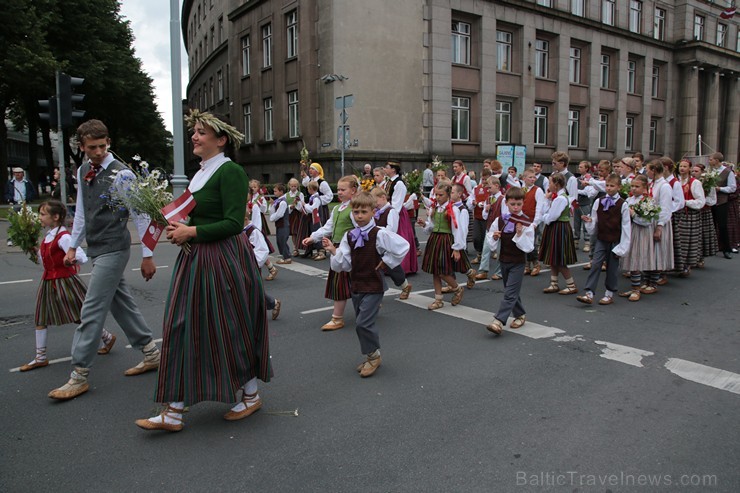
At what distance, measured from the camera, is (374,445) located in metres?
3.63

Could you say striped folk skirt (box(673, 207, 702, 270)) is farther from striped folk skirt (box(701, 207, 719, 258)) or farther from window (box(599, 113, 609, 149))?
window (box(599, 113, 609, 149))

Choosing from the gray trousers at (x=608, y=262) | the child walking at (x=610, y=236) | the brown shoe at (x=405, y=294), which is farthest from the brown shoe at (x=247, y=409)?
the gray trousers at (x=608, y=262)

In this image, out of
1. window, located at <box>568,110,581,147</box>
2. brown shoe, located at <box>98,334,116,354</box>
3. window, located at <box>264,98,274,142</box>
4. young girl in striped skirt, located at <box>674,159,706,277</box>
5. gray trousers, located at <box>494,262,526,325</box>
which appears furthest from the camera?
window, located at <box>568,110,581,147</box>

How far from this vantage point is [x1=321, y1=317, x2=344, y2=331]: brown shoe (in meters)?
6.47

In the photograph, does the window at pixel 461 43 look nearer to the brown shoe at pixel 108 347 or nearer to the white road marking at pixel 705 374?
the white road marking at pixel 705 374

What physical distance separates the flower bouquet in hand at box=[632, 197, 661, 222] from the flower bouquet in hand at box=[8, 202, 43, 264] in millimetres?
7465

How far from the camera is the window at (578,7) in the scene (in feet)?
107

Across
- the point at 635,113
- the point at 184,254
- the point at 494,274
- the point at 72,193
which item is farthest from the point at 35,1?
the point at 635,113

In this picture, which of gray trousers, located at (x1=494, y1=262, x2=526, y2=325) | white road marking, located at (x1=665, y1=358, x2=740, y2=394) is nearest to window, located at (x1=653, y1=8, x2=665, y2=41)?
gray trousers, located at (x1=494, y1=262, x2=526, y2=325)

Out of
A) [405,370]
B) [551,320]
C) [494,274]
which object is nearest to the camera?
[405,370]

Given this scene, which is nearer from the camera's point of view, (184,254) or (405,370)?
(184,254)

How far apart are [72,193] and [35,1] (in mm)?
9959

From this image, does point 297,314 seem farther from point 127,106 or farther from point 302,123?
point 127,106

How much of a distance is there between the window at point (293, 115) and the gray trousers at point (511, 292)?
2211 cm
